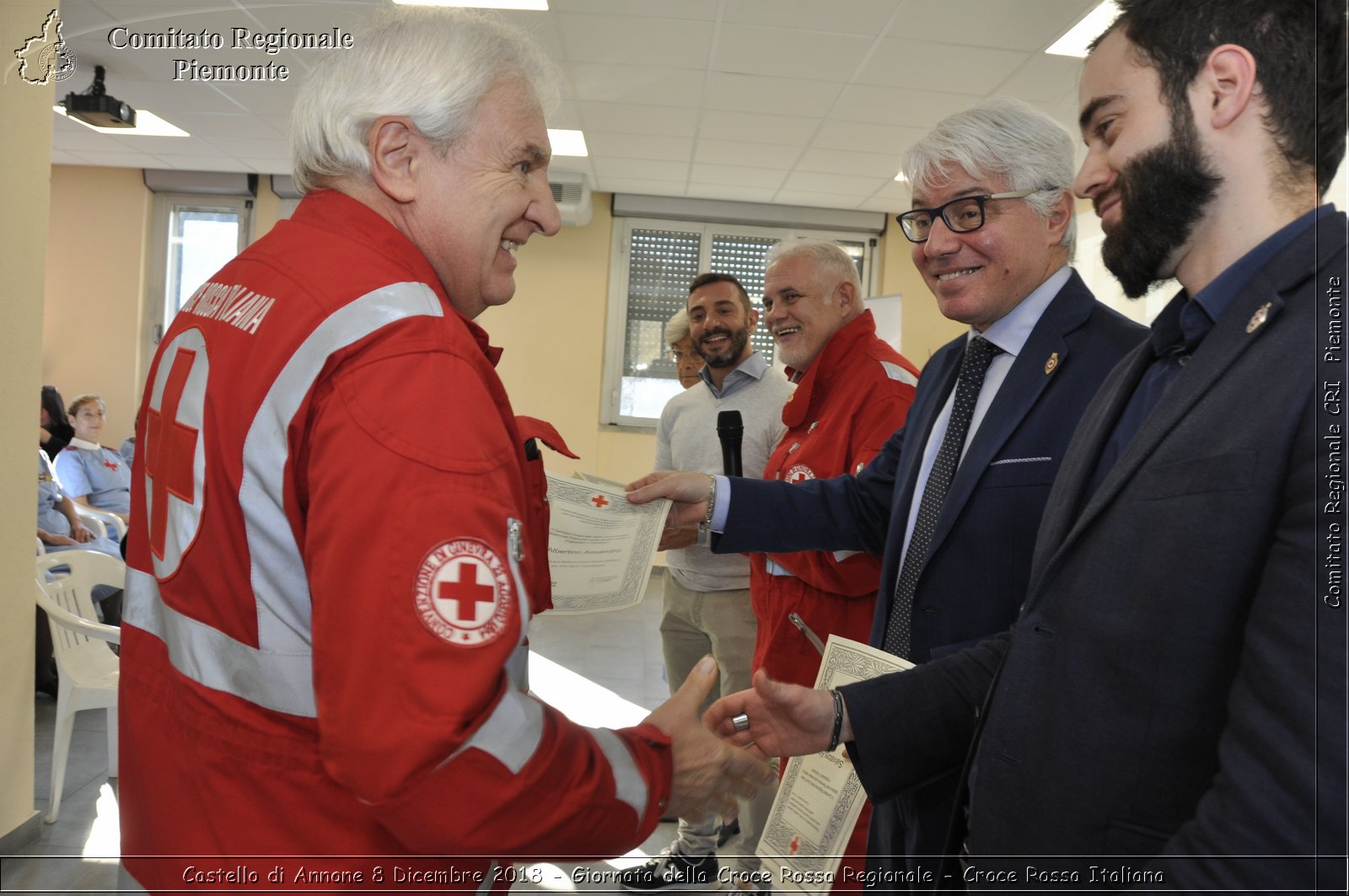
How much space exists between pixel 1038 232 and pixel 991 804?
107 cm

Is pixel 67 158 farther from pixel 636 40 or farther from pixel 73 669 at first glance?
pixel 73 669

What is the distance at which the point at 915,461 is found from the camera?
167cm

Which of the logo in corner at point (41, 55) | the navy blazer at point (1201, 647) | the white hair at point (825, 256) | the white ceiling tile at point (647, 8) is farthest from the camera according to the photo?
the white ceiling tile at point (647, 8)

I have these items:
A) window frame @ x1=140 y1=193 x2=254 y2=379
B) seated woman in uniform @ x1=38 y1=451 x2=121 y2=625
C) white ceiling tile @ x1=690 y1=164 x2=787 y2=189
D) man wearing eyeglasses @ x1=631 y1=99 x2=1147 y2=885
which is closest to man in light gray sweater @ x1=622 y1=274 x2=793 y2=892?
man wearing eyeglasses @ x1=631 y1=99 x2=1147 y2=885

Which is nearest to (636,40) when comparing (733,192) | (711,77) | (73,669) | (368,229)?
(711,77)

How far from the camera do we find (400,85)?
99cm

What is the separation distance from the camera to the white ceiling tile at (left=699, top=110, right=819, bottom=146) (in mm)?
6207

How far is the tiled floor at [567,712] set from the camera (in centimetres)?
280

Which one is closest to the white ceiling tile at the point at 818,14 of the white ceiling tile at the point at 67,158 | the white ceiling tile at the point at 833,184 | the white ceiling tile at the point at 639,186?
the white ceiling tile at the point at 833,184

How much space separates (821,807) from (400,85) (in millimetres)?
1175

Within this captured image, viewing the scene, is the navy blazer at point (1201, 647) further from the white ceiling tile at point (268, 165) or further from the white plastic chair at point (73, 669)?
the white ceiling tile at point (268, 165)

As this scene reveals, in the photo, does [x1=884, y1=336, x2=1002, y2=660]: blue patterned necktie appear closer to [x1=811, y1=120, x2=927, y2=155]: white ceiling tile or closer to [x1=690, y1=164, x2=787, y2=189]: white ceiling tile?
[x1=811, y1=120, x2=927, y2=155]: white ceiling tile

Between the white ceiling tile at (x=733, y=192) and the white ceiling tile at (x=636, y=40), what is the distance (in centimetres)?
275

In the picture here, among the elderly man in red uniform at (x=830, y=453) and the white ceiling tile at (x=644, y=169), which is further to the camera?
the white ceiling tile at (x=644, y=169)
